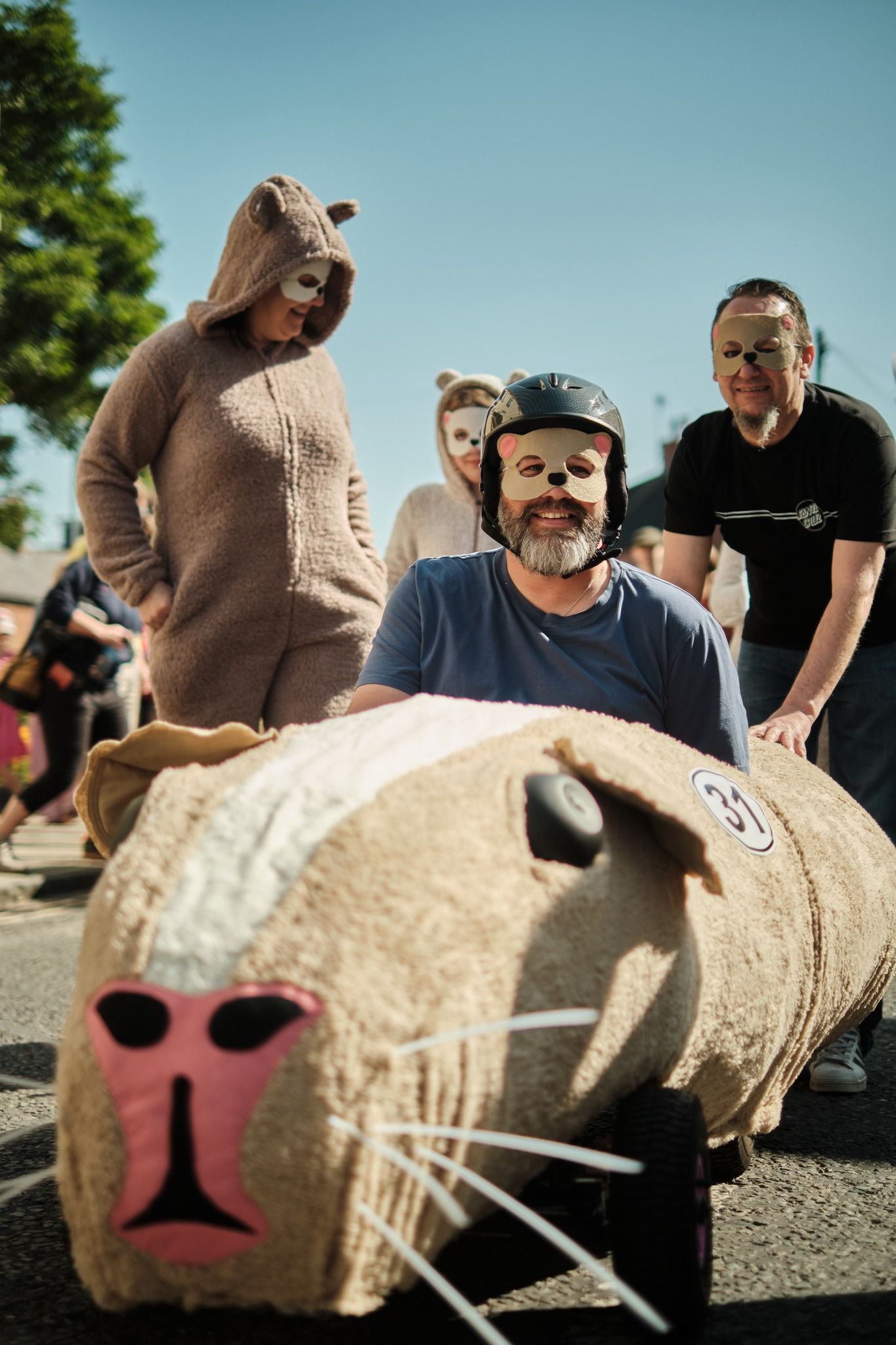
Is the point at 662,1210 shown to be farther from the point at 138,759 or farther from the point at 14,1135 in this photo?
the point at 14,1135

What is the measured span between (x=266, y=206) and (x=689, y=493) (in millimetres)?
1512

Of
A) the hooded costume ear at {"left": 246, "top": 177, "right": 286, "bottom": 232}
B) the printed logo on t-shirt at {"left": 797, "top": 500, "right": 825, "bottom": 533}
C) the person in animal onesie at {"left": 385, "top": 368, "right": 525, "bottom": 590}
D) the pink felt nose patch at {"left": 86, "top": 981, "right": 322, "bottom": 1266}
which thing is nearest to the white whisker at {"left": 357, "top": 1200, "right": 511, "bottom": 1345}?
the pink felt nose patch at {"left": 86, "top": 981, "right": 322, "bottom": 1266}

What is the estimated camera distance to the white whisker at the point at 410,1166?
131 centimetres

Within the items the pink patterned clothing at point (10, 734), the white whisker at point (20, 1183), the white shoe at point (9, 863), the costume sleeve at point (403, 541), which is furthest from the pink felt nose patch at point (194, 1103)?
the pink patterned clothing at point (10, 734)

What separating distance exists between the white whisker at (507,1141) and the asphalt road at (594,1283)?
0.90 ft

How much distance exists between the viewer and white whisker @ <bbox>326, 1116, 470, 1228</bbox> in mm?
1312

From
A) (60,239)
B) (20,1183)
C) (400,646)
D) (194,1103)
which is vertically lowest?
(20,1183)

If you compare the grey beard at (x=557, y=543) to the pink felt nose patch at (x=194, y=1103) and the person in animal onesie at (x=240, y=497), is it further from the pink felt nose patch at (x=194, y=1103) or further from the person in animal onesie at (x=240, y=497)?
the pink felt nose patch at (x=194, y=1103)

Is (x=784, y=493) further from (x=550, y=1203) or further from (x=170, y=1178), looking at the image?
(x=170, y=1178)

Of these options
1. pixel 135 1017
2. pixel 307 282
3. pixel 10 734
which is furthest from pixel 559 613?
pixel 10 734

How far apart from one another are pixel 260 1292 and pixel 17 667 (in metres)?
5.54

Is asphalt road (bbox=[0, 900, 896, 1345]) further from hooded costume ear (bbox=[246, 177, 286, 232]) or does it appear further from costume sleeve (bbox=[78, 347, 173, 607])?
hooded costume ear (bbox=[246, 177, 286, 232])

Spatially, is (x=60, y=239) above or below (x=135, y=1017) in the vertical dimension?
above

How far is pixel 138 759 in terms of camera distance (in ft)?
6.06
